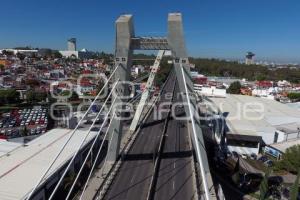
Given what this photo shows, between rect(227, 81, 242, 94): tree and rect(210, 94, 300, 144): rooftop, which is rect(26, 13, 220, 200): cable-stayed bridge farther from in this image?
rect(227, 81, 242, 94): tree

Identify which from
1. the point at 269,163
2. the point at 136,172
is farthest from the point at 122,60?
the point at 269,163

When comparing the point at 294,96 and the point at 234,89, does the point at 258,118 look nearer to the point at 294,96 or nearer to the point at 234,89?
the point at 234,89

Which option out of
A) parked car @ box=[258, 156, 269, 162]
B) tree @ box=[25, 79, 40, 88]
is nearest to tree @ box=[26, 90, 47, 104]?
tree @ box=[25, 79, 40, 88]

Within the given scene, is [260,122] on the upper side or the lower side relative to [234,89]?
upper

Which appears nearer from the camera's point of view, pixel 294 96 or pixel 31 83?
pixel 294 96

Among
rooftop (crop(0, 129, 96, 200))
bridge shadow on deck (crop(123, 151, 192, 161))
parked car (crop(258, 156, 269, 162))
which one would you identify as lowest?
parked car (crop(258, 156, 269, 162))
